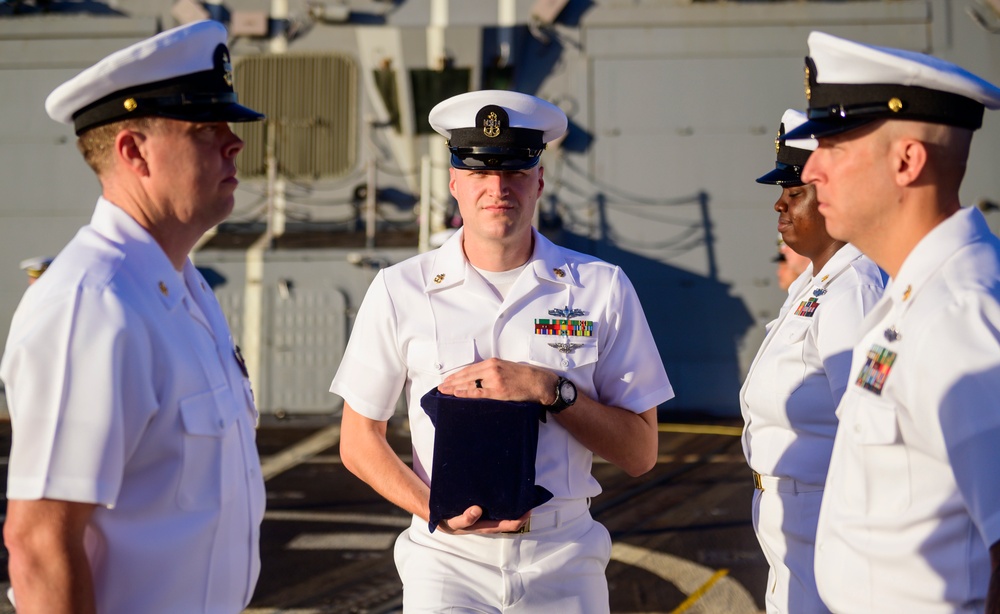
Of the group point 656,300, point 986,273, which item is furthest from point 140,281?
point 656,300

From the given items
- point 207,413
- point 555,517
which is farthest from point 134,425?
point 555,517

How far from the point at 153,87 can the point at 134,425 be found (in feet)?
2.19

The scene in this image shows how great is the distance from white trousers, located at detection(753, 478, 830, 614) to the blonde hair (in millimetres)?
1923

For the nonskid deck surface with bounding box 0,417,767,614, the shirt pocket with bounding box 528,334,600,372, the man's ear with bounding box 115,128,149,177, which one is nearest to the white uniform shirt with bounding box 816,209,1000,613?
the shirt pocket with bounding box 528,334,600,372

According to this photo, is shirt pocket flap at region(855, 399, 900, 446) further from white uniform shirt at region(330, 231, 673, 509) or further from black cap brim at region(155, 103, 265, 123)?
black cap brim at region(155, 103, 265, 123)

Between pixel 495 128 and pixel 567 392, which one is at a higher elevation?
pixel 495 128

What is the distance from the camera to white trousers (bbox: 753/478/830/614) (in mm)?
2590

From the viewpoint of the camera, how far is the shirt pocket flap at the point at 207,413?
173 cm

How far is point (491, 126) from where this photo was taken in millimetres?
2613

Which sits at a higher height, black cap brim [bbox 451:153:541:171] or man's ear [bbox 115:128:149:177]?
man's ear [bbox 115:128:149:177]

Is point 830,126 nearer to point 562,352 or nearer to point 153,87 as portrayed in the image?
point 562,352

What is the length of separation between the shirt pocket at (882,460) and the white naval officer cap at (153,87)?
4.45 ft

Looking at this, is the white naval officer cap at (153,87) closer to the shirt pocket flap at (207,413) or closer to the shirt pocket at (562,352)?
the shirt pocket flap at (207,413)

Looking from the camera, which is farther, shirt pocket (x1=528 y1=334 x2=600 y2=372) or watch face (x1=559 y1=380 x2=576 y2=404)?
shirt pocket (x1=528 y1=334 x2=600 y2=372)
